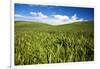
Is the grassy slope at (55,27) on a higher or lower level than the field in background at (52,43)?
higher

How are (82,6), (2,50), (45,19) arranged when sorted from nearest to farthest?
(2,50)
(45,19)
(82,6)

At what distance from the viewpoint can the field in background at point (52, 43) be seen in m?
2.13

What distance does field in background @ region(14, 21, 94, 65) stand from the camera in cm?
213

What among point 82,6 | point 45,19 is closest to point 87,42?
point 82,6

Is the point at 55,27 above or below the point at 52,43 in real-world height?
above

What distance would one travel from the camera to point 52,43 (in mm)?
2248

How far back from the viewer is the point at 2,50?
2061mm

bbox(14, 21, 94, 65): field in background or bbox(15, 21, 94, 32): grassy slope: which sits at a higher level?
bbox(15, 21, 94, 32): grassy slope

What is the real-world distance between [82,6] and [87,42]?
0.47m

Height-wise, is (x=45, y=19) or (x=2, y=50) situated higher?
(x=45, y=19)

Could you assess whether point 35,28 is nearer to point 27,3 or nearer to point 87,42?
point 27,3

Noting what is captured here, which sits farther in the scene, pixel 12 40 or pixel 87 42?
pixel 87 42

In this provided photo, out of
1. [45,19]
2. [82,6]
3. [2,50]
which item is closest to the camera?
[2,50]
